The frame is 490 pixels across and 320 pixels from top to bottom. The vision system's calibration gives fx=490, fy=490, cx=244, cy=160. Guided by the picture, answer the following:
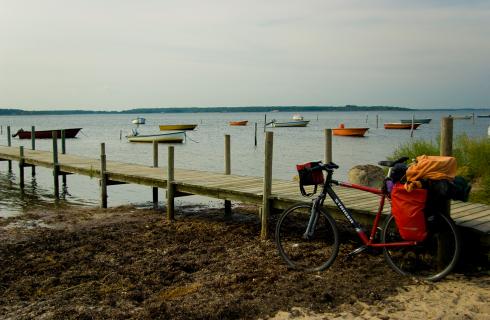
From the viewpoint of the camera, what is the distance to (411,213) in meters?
4.90

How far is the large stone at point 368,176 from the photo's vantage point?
14.2m

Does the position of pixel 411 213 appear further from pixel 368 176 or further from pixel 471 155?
pixel 471 155

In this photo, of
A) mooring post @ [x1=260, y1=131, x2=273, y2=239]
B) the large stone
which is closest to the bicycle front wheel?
mooring post @ [x1=260, y1=131, x2=273, y2=239]

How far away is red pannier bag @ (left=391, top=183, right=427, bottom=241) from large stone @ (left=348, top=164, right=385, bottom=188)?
30.4ft

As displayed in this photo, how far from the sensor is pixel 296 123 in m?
73.2

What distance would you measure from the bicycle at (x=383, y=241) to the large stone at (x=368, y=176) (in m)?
7.43

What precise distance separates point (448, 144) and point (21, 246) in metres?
6.70

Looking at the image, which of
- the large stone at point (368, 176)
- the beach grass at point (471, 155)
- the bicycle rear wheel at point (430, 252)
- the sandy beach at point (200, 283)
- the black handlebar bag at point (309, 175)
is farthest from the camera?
the large stone at point (368, 176)

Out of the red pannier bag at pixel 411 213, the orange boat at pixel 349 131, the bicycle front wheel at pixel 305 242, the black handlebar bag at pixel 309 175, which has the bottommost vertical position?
the orange boat at pixel 349 131

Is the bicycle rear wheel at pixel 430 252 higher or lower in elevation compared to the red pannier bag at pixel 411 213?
lower

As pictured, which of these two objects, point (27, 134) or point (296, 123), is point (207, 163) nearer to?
point (27, 134)

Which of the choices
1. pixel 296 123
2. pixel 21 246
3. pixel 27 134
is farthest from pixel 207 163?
pixel 296 123

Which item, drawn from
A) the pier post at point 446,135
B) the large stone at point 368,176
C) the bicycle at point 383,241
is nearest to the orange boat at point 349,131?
the large stone at point 368,176

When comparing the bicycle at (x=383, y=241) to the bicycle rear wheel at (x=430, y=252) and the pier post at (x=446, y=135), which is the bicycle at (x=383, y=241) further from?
the pier post at (x=446, y=135)
